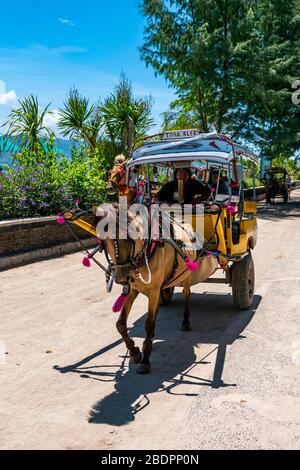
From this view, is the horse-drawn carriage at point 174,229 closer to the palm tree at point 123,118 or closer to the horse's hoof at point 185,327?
the horse's hoof at point 185,327

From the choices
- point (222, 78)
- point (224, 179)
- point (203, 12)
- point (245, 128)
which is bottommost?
point (224, 179)

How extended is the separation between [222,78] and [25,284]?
19908 mm

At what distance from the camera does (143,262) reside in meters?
5.07

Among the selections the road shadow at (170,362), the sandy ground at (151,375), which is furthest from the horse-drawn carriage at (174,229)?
Result: the sandy ground at (151,375)

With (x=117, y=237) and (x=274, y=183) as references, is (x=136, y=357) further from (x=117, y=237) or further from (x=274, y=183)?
(x=274, y=183)

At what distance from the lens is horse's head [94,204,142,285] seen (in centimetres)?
457

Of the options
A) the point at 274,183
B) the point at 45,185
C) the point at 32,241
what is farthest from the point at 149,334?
the point at 274,183

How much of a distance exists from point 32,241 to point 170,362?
701 centimetres

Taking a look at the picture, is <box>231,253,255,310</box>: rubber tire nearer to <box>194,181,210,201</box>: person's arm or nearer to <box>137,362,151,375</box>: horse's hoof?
<box>194,181,210,201</box>: person's arm

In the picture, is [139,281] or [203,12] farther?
[203,12]

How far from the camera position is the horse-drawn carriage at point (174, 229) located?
4.76m
